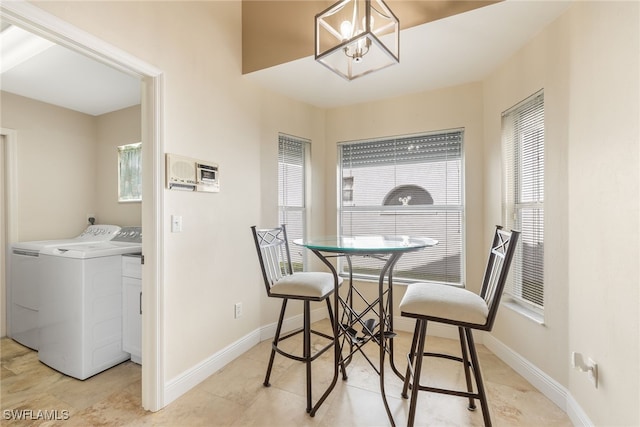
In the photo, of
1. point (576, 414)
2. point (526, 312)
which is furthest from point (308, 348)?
point (526, 312)

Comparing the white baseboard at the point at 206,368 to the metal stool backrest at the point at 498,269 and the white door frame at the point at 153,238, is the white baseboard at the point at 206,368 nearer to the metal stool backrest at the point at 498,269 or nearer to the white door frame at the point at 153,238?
the white door frame at the point at 153,238

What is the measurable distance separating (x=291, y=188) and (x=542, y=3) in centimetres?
234

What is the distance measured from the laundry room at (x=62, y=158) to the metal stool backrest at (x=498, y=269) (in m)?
2.54

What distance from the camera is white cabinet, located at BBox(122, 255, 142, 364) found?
221 centimetres

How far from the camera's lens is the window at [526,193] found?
2.00 meters

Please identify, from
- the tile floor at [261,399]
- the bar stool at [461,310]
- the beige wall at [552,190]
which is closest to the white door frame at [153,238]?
the tile floor at [261,399]

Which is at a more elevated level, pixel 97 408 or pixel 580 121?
pixel 580 121

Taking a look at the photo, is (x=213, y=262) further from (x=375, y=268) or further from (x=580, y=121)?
(x=580, y=121)

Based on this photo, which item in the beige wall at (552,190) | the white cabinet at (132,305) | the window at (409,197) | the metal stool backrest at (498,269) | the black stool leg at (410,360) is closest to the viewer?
the metal stool backrest at (498,269)

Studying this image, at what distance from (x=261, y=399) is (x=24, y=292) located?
2497 millimetres

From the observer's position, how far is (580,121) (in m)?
1.54

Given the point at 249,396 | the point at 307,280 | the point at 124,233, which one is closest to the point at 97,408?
the point at 249,396

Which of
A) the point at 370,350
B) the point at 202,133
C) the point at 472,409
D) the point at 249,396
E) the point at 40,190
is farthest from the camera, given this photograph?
the point at 40,190

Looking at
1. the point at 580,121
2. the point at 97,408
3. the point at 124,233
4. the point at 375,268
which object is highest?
the point at 580,121
